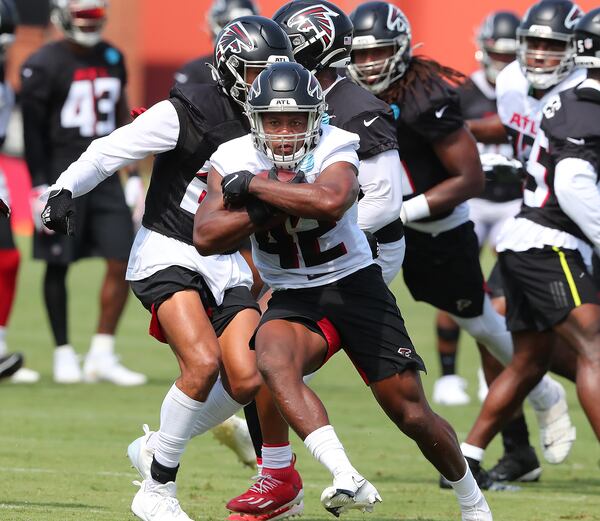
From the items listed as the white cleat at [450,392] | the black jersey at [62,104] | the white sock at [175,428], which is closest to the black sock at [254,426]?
the white sock at [175,428]

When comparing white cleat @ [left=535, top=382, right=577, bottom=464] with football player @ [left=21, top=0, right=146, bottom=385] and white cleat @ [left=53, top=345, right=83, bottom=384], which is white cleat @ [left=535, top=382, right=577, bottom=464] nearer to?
football player @ [left=21, top=0, right=146, bottom=385]

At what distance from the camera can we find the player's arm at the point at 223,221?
5.11 meters

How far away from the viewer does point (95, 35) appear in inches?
405

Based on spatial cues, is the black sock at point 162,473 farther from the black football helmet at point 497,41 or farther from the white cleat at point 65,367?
the black football helmet at point 497,41

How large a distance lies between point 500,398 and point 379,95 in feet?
5.12

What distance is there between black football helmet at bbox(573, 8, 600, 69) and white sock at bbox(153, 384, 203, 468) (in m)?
2.45

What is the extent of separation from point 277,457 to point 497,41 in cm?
541

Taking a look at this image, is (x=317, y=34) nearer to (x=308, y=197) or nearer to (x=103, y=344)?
(x=308, y=197)

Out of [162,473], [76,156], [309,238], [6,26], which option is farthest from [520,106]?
[6,26]

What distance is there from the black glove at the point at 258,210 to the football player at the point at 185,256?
0.70m

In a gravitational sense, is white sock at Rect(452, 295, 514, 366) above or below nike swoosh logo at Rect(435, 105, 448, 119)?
below

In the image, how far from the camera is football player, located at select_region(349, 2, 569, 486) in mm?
6945

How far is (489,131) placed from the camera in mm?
7738

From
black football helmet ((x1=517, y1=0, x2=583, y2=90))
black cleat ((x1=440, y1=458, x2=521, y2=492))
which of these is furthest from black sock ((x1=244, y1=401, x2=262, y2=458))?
black football helmet ((x1=517, y1=0, x2=583, y2=90))
